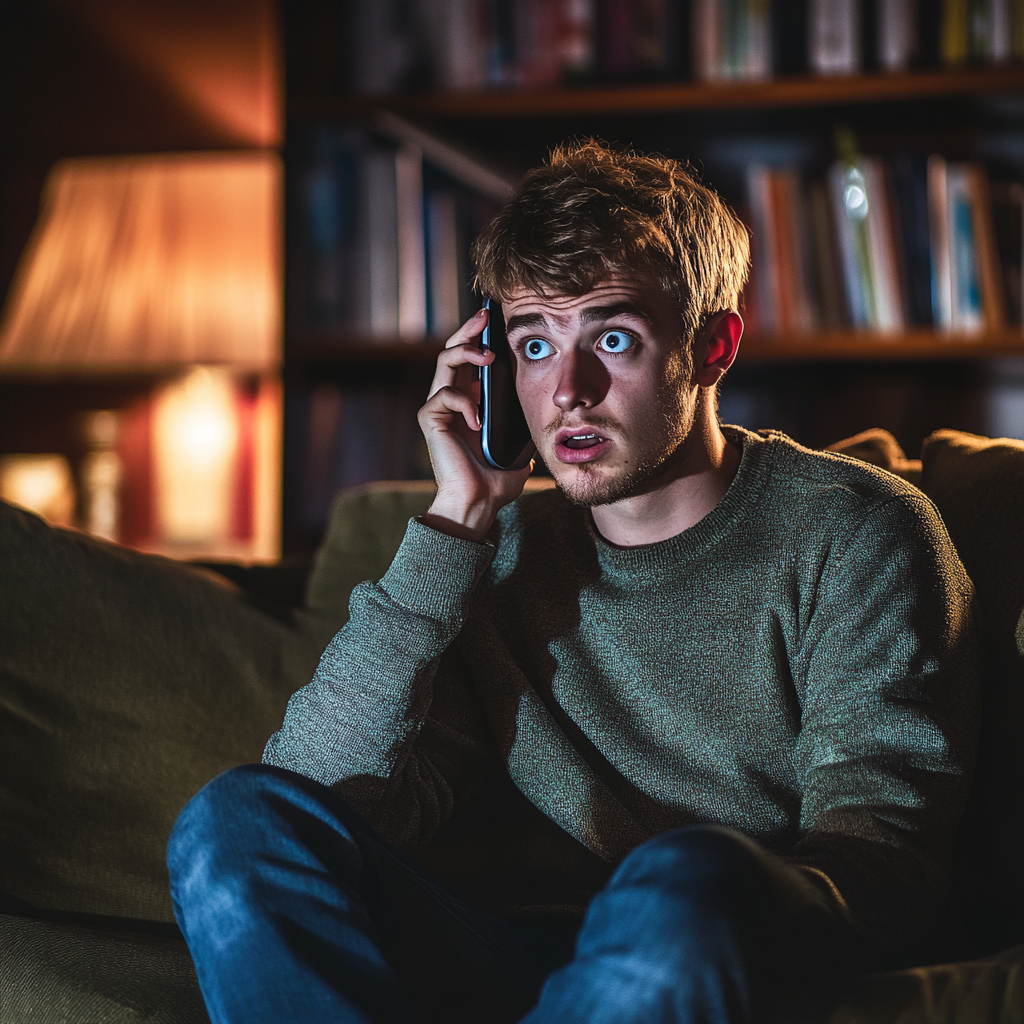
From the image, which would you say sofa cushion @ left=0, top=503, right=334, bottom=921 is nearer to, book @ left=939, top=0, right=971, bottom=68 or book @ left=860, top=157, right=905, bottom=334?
book @ left=860, top=157, right=905, bottom=334

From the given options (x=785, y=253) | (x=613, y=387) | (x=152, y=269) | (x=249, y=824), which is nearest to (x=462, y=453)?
(x=613, y=387)

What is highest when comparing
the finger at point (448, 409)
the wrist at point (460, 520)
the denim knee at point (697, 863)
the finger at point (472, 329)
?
the finger at point (472, 329)

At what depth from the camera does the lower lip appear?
3.31 feet

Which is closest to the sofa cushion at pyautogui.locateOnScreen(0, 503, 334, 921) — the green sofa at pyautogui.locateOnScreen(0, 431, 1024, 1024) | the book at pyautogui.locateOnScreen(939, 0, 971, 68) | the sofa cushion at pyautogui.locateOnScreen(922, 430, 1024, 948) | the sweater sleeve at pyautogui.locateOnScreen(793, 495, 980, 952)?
the green sofa at pyautogui.locateOnScreen(0, 431, 1024, 1024)

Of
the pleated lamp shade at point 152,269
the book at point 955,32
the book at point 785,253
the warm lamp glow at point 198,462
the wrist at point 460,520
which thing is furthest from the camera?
the warm lamp glow at point 198,462

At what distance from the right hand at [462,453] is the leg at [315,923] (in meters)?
0.35

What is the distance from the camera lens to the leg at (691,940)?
1.97 ft

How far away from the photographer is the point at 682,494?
1048mm

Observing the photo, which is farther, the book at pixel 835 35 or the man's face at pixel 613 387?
the book at pixel 835 35

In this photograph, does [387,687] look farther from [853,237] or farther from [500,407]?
[853,237]

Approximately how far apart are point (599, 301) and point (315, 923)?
2.08ft

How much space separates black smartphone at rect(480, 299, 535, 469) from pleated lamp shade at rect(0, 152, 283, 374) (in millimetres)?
1046

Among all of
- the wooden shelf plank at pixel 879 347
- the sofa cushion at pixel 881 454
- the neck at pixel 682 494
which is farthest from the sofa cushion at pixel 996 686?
the wooden shelf plank at pixel 879 347

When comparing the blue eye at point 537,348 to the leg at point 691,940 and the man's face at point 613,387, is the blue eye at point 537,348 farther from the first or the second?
the leg at point 691,940
